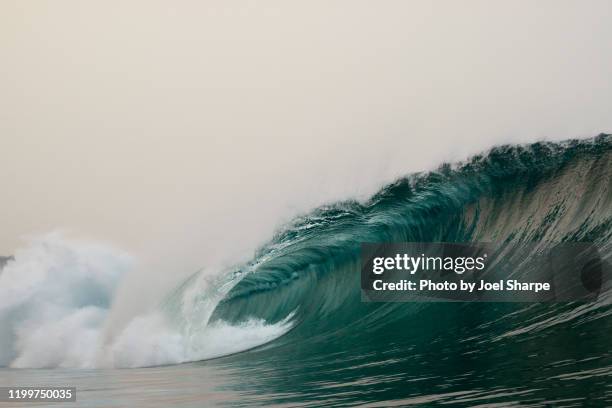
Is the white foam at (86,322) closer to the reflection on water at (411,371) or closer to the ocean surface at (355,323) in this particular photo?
the ocean surface at (355,323)

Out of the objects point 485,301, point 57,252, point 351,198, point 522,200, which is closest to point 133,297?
point 57,252

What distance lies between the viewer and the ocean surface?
3.54 metres

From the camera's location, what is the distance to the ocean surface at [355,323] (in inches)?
140

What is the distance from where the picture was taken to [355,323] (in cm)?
532

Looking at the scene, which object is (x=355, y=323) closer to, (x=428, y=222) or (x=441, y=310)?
(x=441, y=310)

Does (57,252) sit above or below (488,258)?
above

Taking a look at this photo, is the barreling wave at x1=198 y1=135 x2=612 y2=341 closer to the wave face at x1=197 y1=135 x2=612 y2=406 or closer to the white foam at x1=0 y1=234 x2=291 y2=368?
the wave face at x1=197 y1=135 x2=612 y2=406

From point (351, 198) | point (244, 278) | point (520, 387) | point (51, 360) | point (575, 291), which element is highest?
point (351, 198)

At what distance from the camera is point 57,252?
6375 millimetres

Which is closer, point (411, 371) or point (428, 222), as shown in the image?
point (411, 371)

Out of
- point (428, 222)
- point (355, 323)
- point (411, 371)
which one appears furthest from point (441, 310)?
point (428, 222)

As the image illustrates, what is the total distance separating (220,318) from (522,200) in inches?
129

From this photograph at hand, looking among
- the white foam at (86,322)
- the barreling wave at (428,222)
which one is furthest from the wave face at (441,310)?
the white foam at (86,322)

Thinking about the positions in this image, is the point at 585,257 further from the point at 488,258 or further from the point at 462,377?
the point at 462,377
